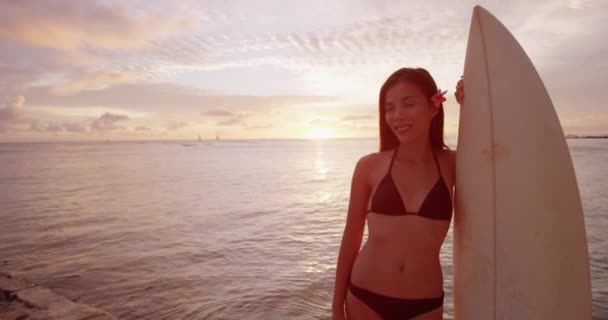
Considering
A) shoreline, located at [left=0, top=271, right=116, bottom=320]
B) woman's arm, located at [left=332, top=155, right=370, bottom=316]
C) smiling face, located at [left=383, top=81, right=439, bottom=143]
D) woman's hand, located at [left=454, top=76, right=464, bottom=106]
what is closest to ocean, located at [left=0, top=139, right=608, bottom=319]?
shoreline, located at [left=0, top=271, right=116, bottom=320]

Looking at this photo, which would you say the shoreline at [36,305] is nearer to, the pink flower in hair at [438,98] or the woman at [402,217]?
the woman at [402,217]

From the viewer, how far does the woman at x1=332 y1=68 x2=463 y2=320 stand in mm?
2086

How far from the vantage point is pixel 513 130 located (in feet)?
7.77

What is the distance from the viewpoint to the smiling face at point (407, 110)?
83.2 inches

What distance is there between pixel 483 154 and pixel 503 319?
40.9 inches

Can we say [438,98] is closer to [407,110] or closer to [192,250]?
[407,110]

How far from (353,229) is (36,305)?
4675 millimetres

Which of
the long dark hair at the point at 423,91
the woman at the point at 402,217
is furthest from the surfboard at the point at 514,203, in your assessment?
the woman at the point at 402,217

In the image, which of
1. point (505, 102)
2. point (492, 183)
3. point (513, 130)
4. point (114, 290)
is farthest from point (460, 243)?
point (114, 290)

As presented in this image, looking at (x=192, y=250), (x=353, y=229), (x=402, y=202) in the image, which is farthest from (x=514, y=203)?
(x=192, y=250)

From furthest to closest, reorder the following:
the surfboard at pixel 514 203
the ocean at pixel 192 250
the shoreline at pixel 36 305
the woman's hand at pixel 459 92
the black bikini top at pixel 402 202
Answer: the ocean at pixel 192 250 → the shoreline at pixel 36 305 → the woman's hand at pixel 459 92 → the surfboard at pixel 514 203 → the black bikini top at pixel 402 202

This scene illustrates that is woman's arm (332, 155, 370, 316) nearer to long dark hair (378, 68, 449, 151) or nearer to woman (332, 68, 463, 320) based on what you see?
woman (332, 68, 463, 320)

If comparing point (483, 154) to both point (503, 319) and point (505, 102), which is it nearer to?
point (505, 102)

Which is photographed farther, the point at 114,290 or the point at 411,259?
the point at 114,290
